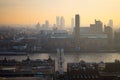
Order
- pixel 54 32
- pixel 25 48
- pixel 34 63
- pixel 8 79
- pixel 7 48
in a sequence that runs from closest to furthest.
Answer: pixel 8 79 < pixel 34 63 < pixel 7 48 < pixel 25 48 < pixel 54 32

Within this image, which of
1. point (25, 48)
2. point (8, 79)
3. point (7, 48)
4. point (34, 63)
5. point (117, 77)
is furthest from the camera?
point (25, 48)

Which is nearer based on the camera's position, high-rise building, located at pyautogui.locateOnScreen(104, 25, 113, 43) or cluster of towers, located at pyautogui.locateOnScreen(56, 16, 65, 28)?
cluster of towers, located at pyautogui.locateOnScreen(56, 16, 65, 28)

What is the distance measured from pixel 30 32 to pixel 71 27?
1.38m

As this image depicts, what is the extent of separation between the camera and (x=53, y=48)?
32.6 feet

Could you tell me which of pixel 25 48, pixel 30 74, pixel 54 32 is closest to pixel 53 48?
pixel 25 48

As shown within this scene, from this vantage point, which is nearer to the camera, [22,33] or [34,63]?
[34,63]

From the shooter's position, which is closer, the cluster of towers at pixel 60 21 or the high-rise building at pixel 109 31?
the cluster of towers at pixel 60 21

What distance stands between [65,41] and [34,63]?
13.4 ft

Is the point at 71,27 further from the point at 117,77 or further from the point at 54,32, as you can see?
the point at 117,77

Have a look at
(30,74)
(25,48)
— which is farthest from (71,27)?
(30,74)

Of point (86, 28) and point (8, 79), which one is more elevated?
point (86, 28)

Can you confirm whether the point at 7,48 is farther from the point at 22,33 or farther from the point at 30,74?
the point at 30,74

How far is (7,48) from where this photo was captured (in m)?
8.85

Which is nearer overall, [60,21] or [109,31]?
[60,21]
